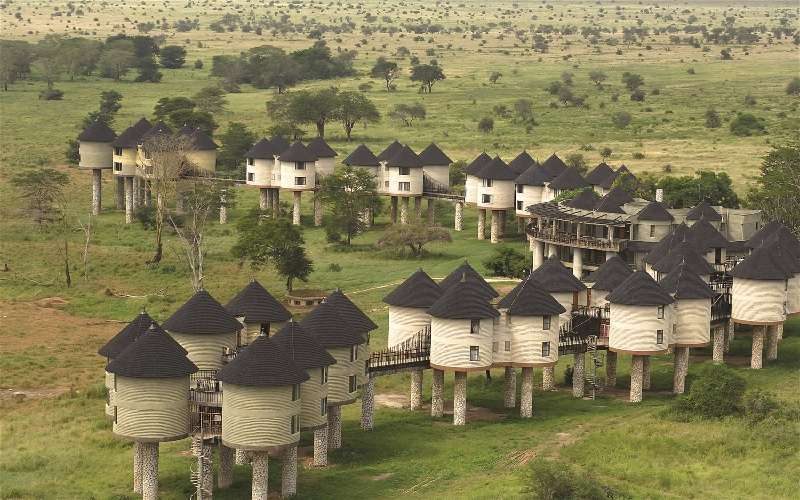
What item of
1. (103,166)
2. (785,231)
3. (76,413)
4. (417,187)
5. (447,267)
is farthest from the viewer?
(103,166)

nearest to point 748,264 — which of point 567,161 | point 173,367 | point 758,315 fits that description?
point 758,315

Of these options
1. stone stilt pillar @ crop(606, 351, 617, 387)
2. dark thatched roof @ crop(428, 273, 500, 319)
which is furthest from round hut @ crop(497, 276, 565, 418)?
stone stilt pillar @ crop(606, 351, 617, 387)

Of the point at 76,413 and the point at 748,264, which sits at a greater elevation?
the point at 748,264

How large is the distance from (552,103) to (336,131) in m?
31.6

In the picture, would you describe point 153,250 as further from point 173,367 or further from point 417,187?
point 173,367

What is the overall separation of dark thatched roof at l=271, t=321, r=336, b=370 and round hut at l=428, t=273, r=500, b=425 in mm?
8628

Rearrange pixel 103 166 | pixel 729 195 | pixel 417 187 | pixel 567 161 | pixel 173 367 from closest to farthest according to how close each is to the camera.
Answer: pixel 173 367 → pixel 729 195 → pixel 417 187 → pixel 103 166 → pixel 567 161

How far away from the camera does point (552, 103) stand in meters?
194

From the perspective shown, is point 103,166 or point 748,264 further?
point 103,166

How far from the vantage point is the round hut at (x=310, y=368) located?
62500mm

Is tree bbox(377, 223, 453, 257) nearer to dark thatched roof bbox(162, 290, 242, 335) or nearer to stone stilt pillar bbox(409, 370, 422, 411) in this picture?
stone stilt pillar bbox(409, 370, 422, 411)

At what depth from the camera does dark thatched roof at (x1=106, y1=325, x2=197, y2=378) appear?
196 ft

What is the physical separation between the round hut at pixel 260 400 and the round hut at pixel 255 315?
388 inches

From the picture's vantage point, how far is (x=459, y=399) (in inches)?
2842
